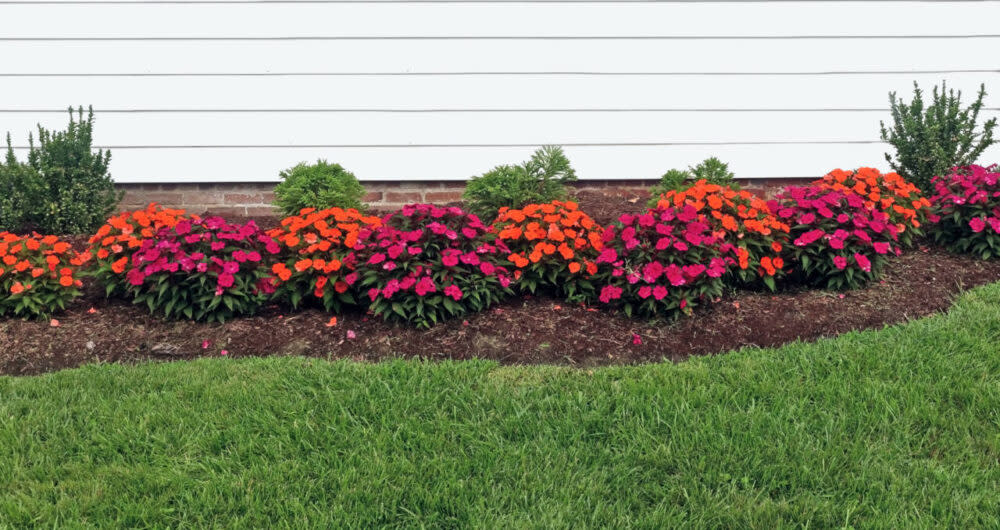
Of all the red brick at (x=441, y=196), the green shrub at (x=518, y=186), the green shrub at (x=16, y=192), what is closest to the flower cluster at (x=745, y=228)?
the green shrub at (x=518, y=186)

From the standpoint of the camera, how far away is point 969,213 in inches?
167

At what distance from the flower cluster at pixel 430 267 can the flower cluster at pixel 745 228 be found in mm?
1018

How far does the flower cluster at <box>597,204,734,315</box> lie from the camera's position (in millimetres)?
3549

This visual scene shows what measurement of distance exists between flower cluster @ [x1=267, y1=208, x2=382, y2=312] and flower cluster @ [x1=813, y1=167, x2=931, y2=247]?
2659 mm

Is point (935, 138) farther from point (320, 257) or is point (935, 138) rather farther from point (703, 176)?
point (320, 257)

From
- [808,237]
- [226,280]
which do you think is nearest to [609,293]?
[808,237]

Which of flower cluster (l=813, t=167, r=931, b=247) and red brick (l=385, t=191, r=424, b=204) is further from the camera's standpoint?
red brick (l=385, t=191, r=424, b=204)

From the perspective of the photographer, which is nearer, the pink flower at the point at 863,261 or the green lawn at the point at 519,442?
the green lawn at the point at 519,442

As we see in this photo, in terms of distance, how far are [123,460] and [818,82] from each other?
16.1 ft

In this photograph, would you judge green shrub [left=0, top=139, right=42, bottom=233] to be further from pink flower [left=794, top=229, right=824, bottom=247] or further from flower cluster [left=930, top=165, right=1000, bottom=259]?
flower cluster [left=930, top=165, right=1000, bottom=259]

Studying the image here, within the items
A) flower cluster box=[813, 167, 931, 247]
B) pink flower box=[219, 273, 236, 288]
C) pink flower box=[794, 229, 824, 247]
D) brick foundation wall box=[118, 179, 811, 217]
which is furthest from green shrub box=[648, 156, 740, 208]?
pink flower box=[219, 273, 236, 288]

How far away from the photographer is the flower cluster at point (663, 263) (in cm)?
355

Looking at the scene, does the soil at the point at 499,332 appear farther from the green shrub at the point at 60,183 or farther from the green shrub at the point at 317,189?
the green shrub at the point at 60,183

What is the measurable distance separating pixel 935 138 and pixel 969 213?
84 cm
